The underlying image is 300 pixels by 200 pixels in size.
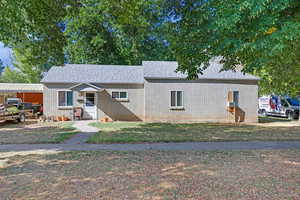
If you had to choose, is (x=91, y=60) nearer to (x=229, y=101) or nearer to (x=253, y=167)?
(x=229, y=101)

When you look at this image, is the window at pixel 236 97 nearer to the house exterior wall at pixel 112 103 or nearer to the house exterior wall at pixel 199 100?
the house exterior wall at pixel 199 100

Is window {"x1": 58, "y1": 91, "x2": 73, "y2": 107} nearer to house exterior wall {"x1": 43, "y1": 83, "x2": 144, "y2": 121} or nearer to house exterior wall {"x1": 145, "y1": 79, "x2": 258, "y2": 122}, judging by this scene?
house exterior wall {"x1": 43, "y1": 83, "x2": 144, "y2": 121}

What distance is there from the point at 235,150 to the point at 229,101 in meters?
10.5

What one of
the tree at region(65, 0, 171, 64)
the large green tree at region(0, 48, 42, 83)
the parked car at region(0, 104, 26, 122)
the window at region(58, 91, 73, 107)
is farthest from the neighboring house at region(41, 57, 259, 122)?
the large green tree at region(0, 48, 42, 83)

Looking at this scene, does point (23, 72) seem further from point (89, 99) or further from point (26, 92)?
point (89, 99)

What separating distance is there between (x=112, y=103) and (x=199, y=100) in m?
7.18

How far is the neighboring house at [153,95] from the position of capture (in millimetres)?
16469

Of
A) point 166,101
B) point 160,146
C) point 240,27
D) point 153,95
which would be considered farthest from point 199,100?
point 240,27

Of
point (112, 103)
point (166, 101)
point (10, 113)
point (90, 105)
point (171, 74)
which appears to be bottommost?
point (10, 113)

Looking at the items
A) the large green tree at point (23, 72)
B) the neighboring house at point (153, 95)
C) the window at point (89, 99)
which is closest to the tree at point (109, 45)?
the neighboring house at point (153, 95)

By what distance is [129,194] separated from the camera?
3824 millimetres

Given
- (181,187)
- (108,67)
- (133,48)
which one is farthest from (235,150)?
(133,48)

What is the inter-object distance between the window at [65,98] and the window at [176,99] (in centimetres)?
824

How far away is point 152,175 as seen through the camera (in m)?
4.81
